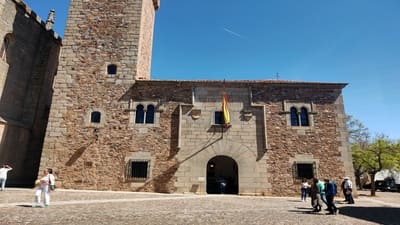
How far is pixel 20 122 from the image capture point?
15344 millimetres

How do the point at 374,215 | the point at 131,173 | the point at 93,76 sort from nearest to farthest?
the point at 374,215
the point at 131,173
the point at 93,76

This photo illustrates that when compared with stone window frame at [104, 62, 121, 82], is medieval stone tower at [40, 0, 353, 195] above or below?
below

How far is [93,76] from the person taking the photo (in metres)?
15.0

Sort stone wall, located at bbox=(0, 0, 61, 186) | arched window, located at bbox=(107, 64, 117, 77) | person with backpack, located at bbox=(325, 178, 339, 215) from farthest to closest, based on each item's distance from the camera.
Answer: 1. arched window, located at bbox=(107, 64, 117, 77)
2. stone wall, located at bbox=(0, 0, 61, 186)
3. person with backpack, located at bbox=(325, 178, 339, 215)

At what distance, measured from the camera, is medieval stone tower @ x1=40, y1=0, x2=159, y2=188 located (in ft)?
45.3

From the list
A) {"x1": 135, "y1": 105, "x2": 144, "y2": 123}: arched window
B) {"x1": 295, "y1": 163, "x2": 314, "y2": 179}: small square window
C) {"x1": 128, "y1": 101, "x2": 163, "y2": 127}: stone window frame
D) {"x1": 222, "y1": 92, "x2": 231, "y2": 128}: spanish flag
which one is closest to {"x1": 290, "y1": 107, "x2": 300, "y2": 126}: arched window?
{"x1": 295, "y1": 163, "x2": 314, "y2": 179}: small square window

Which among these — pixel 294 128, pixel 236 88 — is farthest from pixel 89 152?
pixel 294 128

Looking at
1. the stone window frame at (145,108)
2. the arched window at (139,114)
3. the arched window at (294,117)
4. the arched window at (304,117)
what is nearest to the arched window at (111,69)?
the stone window frame at (145,108)

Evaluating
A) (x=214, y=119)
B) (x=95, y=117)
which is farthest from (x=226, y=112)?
(x=95, y=117)

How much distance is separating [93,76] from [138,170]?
6.41 metres

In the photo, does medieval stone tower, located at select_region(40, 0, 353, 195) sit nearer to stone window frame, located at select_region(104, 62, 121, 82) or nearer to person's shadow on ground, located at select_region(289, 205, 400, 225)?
stone window frame, located at select_region(104, 62, 121, 82)

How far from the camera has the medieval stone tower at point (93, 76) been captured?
13.8 m

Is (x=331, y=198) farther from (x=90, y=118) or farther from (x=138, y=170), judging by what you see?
(x=90, y=118)

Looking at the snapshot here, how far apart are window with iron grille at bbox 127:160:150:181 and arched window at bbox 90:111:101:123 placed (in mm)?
3170
